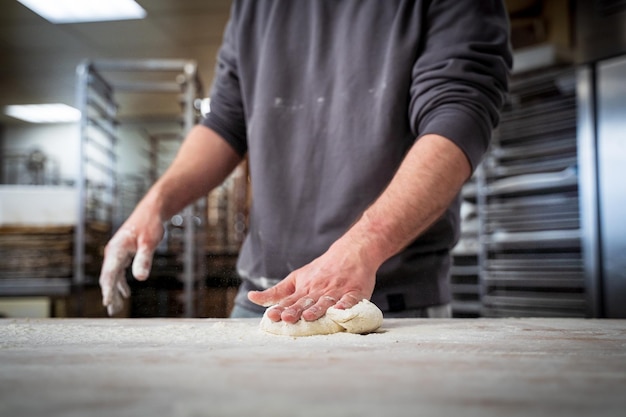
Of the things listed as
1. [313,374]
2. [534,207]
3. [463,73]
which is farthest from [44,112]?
[313,374]

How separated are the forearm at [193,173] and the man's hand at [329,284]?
0.48 metres

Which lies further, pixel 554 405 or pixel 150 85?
pixel 150 85

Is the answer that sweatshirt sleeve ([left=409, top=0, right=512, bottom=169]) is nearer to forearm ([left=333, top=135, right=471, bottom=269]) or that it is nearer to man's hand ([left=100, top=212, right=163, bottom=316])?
forearm ([left=333, top=135, right=471, bottom=269])

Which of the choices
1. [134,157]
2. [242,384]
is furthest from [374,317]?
[134,157]

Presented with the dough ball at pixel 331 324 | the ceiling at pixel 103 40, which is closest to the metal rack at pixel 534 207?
the dough ball at pixel 331 324

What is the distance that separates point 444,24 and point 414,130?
22 cm

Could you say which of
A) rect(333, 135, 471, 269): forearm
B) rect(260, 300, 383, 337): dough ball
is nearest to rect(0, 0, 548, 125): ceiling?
rect(333, 135, 471, 269): forearm

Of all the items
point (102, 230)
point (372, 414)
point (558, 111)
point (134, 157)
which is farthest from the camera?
point (134, 157)

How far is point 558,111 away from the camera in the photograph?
9.09ft

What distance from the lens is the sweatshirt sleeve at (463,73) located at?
1.14m

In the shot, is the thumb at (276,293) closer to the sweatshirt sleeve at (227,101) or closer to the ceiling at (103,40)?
the sweatshirt sleeve at (227,101)

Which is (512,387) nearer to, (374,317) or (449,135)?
(374,317)

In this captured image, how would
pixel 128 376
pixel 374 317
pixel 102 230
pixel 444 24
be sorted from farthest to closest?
pixel 102 230
pixel 444 24
pixel 374 317
pixel 128 376

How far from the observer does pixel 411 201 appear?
3.43 feet
